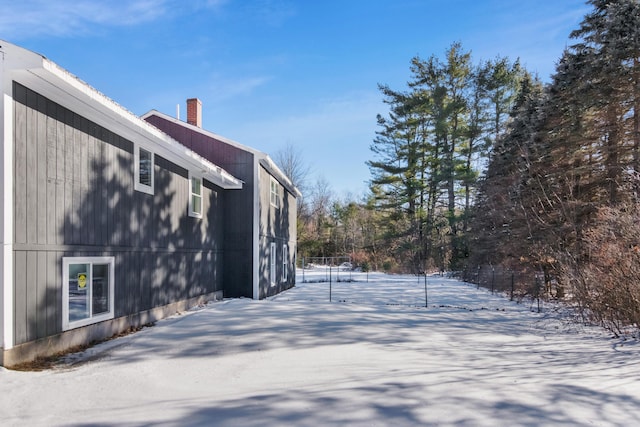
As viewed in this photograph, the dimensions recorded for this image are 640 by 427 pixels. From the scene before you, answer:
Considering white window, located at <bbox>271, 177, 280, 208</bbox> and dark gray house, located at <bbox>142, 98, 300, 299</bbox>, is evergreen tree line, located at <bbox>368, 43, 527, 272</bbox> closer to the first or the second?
white window, located at <bbox>271, 177, 280, 208</bbox>

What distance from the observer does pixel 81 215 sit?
6.09m

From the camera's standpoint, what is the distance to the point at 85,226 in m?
6.16

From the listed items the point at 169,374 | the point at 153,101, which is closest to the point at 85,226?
the point at 169,374

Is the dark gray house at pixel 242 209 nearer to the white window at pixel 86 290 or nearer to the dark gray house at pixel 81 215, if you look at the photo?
the dark gray house at pixel 81 215

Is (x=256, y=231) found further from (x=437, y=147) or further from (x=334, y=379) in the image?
(x=437, y=147)

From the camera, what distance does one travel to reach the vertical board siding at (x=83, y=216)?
5.04 meters

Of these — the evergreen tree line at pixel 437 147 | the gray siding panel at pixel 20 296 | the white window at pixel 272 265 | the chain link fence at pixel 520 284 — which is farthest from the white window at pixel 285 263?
the evergreen tree line at pixel 437 147

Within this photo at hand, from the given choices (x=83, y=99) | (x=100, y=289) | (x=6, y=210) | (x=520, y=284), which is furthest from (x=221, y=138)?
(x=520, y=284)

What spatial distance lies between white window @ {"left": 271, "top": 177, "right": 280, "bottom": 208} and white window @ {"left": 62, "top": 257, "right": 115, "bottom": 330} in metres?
8.39

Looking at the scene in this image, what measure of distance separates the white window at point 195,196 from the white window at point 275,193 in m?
4.24

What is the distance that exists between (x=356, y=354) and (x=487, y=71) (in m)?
29.4

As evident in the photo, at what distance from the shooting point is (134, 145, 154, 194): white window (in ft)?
25.3

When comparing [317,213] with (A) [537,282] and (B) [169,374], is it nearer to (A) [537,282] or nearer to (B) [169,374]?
(A) [537,282]

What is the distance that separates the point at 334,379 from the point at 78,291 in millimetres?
4175
